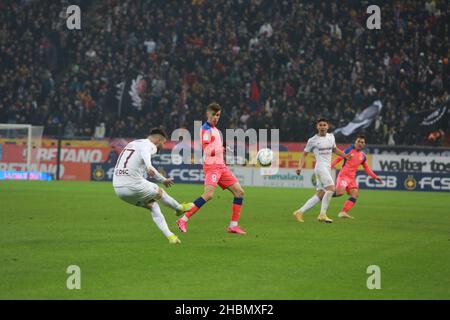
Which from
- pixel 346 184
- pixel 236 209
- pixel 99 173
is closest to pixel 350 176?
pixel 346 184

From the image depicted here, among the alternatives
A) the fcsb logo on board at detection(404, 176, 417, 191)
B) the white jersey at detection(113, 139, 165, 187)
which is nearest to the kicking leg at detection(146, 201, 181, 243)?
the white jersey at detection(113, 139, 165, 187)

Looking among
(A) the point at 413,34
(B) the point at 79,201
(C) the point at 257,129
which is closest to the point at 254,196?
(B) the point at 79,201

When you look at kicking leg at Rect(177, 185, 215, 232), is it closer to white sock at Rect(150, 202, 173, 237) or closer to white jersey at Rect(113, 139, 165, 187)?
white sock at Rect(150, 202, 173, 237)

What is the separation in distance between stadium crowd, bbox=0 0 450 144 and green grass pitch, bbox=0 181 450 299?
50.1ft

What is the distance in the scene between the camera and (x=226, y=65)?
39.0m

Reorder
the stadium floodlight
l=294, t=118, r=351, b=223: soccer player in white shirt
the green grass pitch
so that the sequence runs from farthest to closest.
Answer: the stadium floodlight, l=294, t=118, r=351, b=223: soccer player in white shirt, the green grass pitch

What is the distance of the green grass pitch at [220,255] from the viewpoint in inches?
345

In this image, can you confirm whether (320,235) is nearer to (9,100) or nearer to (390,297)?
(390,297)

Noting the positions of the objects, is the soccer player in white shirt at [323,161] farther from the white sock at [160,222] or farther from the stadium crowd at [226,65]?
the stadium crowd at [226,65]

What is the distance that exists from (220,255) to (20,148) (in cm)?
2710

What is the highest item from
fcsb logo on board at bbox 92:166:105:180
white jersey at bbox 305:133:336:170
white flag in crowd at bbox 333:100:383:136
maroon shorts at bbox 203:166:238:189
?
white flag in crowd at bbox 333:100:383:136

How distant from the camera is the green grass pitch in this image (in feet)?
Result: 28.7
